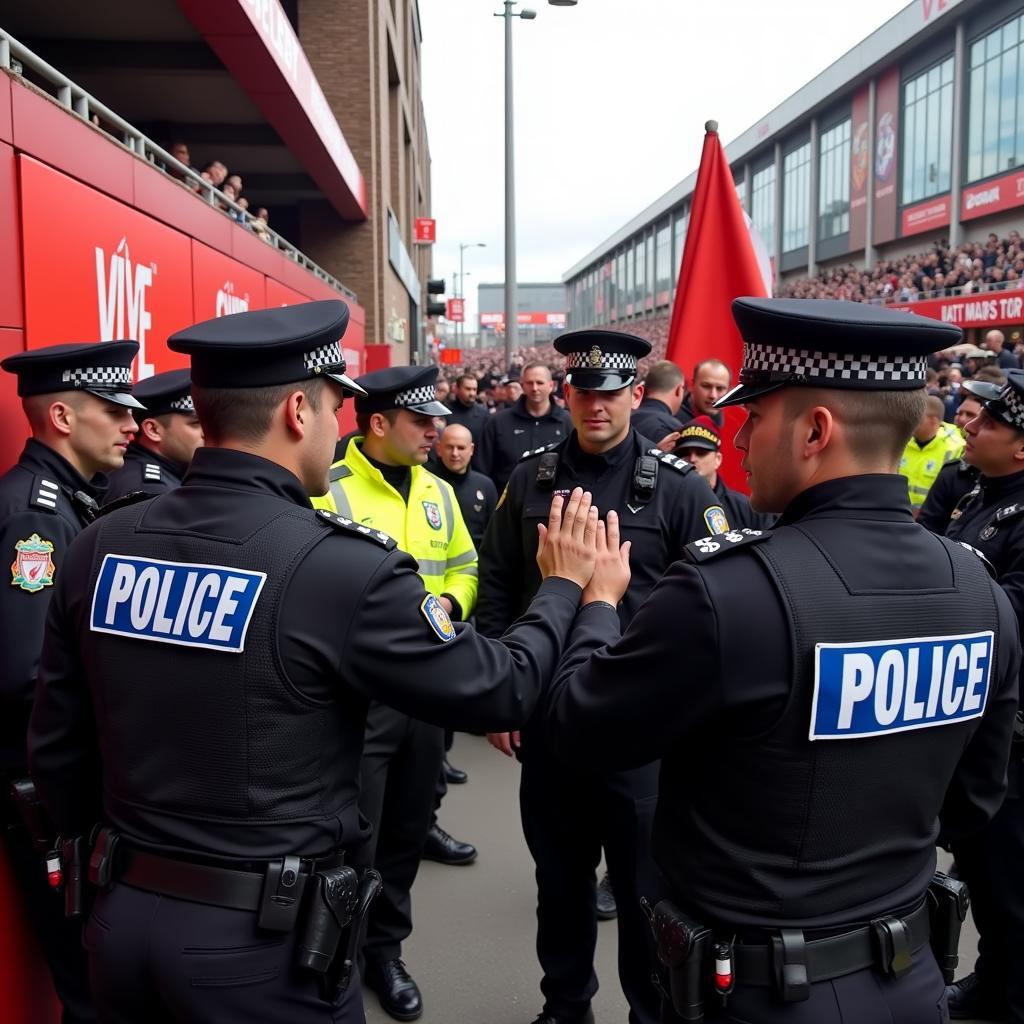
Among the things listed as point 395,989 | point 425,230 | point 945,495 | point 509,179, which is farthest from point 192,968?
point 425,230

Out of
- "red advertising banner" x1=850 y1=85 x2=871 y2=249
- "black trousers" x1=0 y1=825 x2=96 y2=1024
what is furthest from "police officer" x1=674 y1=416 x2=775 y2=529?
"red advertising banner" x1=850 y1=85 x2=871 y2=249

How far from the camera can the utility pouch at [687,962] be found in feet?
6.32

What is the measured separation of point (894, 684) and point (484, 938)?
2.88 metres

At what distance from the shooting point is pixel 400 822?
12.6 ft

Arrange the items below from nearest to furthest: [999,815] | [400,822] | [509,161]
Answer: [999,815]
[400,822]
[509,161]

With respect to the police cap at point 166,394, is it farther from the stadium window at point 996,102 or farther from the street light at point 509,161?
the stadium window at point 996,102

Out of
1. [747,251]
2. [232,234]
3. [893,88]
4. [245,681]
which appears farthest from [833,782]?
[893,88]

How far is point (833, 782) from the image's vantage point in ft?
6.07

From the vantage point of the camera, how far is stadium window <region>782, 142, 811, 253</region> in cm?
4844

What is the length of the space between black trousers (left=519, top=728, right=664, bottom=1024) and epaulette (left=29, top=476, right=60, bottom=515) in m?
1.71

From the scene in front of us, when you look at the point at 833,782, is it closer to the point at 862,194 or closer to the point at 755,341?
the point at 755,341

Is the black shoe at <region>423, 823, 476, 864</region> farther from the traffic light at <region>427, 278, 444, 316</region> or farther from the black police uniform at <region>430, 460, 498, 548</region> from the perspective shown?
the traffic light at <region>427, 278, 444, 316</region>

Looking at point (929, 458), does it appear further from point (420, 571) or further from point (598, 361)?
point (420, 571)

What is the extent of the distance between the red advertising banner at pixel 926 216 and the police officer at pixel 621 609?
120ft
